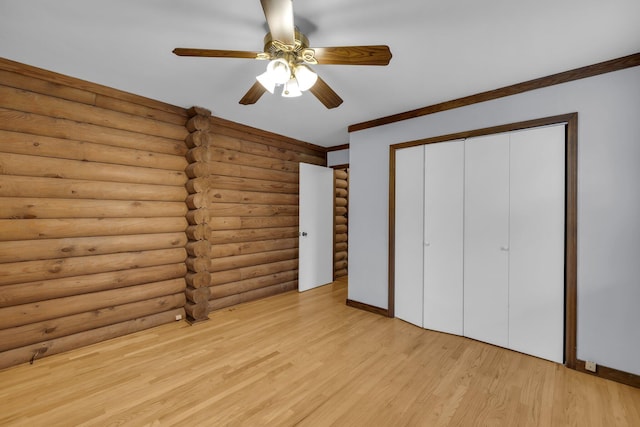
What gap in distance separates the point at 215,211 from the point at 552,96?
3.77 meters

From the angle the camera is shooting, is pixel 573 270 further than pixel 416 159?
No

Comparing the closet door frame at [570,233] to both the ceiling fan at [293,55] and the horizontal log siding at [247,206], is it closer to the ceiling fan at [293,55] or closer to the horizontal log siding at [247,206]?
the ceiling fan at [293,55]

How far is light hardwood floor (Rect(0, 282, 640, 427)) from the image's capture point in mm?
1813

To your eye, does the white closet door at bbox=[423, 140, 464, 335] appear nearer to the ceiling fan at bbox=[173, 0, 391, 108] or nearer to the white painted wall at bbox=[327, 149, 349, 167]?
the ceiling fan at bbox=[173, 0, 391, 108]

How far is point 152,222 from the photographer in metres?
3.11

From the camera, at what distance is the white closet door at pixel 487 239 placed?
8.77 feet

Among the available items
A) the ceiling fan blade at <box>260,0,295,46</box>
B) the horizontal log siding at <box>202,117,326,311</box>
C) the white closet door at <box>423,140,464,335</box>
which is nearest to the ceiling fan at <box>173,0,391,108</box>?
the ceiling fan blade at <box>260,0,295,46</box>

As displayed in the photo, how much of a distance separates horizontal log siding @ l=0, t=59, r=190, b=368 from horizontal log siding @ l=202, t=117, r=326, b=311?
1.14 feet

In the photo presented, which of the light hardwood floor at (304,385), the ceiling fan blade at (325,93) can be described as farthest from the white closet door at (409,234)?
the ceiling fan blade at (325,93)

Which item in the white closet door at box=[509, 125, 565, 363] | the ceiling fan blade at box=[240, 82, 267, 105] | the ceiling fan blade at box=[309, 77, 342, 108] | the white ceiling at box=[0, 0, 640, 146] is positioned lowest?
the white closet door at box=[509, 125, 565, 363]

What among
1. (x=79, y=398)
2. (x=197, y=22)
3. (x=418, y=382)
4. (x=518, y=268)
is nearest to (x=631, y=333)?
(x=518, y=268)

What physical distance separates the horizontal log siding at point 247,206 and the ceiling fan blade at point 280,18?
7.05 ft

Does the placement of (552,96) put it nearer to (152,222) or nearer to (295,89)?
(295,89)

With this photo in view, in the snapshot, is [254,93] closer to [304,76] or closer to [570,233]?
[304,76]
